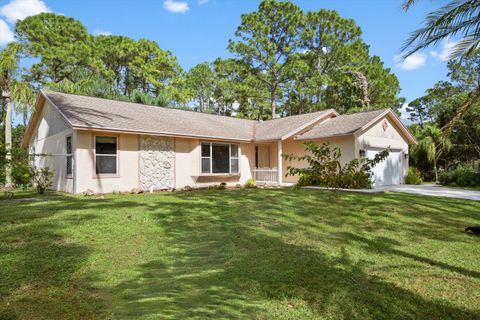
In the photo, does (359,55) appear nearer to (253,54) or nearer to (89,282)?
(253,54)

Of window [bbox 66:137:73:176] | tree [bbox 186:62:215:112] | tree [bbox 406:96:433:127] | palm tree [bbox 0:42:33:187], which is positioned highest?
tree [bbox 186:62:215:112]

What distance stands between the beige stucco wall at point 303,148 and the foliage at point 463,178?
24.2ft

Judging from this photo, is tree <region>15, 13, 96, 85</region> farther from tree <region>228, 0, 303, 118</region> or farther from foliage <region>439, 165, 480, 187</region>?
foliage <region>439, 165, 480, 187</region>

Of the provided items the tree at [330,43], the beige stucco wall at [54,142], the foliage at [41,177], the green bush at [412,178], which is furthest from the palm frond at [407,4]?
the tree at [330,43]

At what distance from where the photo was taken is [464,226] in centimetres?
686

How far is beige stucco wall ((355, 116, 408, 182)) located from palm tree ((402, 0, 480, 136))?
34.7 ft

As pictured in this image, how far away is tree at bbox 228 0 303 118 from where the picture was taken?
32750 mm

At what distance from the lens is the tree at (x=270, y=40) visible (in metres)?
32.8

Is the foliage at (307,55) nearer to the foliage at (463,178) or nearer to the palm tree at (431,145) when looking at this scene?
the palm tree at (431,145)

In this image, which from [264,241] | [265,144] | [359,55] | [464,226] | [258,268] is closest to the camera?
[258,268]

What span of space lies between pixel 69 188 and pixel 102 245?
8953mm

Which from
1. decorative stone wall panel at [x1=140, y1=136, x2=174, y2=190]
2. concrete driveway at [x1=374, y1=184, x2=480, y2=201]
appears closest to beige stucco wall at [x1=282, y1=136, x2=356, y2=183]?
concrete driveway at [x1=374, y1=184, x2=480, y2=201]

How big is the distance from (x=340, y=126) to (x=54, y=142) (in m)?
15.3

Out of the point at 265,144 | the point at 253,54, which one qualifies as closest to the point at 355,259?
the point at 265,144
